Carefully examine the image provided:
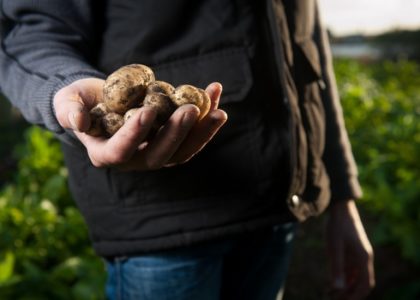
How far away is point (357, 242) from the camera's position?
5.98ft

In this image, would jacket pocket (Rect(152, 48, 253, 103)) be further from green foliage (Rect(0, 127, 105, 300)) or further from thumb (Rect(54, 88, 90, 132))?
green foliage (Rect(0, 127, 105, 300))

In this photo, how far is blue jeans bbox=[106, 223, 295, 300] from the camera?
1.39 metres

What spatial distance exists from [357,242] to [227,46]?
82 cm

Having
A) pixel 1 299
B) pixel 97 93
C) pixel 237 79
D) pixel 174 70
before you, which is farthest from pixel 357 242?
pixel 1 299

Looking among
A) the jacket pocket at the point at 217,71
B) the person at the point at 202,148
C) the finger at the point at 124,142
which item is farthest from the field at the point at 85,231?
the finger at the point at 124,142

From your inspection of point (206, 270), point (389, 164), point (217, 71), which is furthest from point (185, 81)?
point (389, 164)

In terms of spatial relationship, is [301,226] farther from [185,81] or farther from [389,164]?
[185,81]

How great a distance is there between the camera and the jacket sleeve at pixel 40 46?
1.28 meters

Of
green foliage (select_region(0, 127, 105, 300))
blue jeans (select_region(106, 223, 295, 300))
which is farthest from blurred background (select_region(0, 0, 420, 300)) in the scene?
blue jeans (select_region(106, 223, 295, 300))

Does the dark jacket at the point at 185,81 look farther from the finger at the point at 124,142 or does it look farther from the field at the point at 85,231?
the field at the point at 85,231

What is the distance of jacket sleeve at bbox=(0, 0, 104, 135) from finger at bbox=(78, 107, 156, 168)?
211 mm

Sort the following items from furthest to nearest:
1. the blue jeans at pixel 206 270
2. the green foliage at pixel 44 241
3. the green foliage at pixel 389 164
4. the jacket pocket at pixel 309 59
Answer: the green foliage at pixel 389 164
the green foliage at pixel 44 241
the jacket pocket at pixel 309 59
the blue jeans at pixel 206 270

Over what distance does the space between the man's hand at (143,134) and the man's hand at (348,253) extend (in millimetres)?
832

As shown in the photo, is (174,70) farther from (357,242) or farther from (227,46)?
(357,242)
